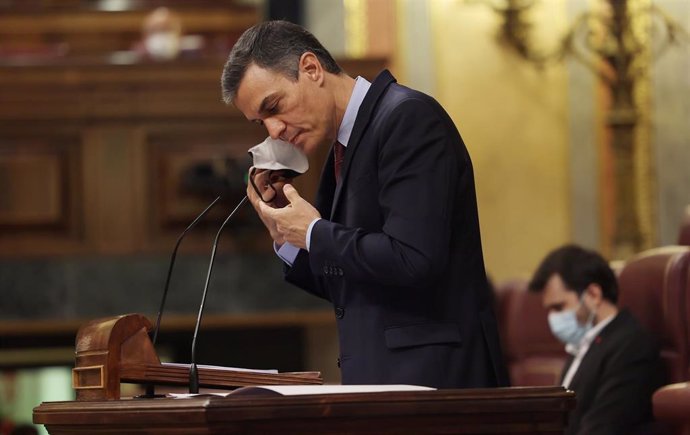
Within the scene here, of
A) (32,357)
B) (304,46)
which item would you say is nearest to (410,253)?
(304,46)

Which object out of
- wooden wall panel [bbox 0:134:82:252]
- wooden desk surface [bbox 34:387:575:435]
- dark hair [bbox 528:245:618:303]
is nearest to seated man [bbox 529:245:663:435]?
dark hair [bbox 528:245:618:303]

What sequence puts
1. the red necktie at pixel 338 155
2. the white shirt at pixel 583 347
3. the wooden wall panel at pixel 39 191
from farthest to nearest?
the wooden wall panel at pixel 39 191 < the white shirt at pixel 583 347 < the red necktie at pixel 338 155

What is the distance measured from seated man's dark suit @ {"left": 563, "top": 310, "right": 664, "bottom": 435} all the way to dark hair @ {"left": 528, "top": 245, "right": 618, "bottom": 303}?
0.29 m

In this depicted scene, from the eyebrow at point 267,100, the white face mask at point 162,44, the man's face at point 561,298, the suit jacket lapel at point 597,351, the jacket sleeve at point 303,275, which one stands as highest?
the white face mask at point 162,44

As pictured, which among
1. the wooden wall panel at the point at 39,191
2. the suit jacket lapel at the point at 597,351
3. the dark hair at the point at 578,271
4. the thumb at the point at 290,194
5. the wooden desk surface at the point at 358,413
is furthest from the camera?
the wooden wall panel at the point at 39,191

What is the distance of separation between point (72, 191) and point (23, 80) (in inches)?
21.4

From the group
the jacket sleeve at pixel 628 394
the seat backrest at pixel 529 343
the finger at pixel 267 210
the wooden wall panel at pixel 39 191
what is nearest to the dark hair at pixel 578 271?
the jacket sleeve at pixel 628 394

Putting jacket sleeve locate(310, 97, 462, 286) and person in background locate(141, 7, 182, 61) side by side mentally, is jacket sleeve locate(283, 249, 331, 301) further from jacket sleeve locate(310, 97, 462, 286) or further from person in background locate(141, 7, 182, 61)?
person in background locate(141, 7, 182, 61)

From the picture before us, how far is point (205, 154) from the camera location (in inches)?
231

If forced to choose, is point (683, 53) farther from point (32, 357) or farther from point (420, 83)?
point (32, 357)

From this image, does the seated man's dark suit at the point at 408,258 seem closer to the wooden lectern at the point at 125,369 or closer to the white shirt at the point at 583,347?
the wooden lectern at the point at 125,369

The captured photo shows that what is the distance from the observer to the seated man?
354 centimetres

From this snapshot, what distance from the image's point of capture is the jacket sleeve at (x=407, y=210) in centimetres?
192

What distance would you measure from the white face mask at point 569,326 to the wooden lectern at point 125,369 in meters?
2.13
